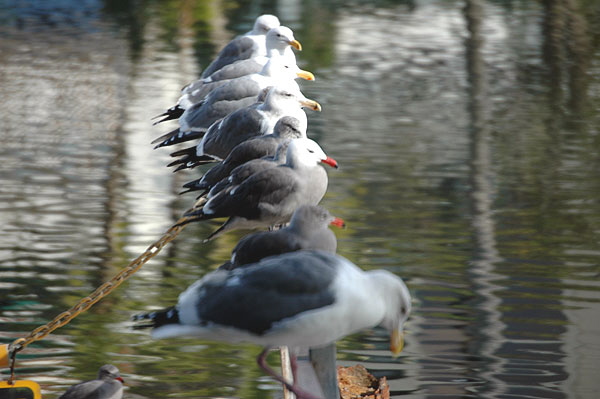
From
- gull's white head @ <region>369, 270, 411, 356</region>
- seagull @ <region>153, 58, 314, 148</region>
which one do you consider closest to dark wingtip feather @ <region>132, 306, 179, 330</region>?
gull's white head @ <region>369, 270, 411, 356</region>

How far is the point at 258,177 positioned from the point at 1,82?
14.3m

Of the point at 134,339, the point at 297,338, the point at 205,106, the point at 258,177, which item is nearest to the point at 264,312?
the point at 297,338

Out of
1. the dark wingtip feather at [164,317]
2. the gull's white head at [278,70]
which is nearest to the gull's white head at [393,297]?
the dark wingtip feather at [164,317]

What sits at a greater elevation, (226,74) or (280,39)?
(280,39)

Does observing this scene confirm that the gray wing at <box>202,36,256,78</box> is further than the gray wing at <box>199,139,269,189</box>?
Yes

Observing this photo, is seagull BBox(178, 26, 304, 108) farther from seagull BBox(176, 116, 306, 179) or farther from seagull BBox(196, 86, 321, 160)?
seagull BBox(176, 116, 306, 179)

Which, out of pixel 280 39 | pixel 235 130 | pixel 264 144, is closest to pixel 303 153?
pixel 264 144

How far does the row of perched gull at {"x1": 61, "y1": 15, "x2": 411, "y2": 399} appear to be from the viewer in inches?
141

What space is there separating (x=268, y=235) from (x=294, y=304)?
549 millimetres

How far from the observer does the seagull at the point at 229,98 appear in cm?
630

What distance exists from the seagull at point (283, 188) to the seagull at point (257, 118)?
816mm

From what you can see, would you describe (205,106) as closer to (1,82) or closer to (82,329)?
(82,329)

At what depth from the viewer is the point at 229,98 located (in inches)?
248

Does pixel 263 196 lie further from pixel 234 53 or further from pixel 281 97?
pixel 234 53
